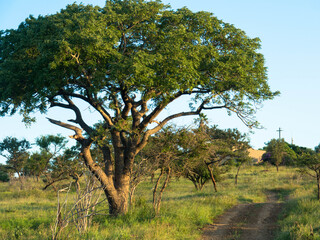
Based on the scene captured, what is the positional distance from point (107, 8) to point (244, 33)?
6863 mm

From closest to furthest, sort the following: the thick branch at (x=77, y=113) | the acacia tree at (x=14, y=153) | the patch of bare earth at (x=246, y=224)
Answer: the patch of bare earth at (x=246, y=224), the thick branch at (x=77, y=113), the acacia tree at (x=14, y=153)

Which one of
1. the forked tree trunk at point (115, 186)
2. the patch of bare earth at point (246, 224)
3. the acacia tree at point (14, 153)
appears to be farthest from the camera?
the acacia tree at point (14, 153)

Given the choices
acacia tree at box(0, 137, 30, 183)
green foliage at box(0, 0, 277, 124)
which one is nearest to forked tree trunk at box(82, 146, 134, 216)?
green foliage at box(0, 0, 277, 124)

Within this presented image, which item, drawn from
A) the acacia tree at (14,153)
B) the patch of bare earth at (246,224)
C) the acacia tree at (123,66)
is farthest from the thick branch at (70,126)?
the acacia tree at (14,153)

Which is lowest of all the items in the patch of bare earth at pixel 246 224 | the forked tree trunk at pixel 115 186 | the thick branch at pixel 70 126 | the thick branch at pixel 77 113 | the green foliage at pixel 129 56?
the patch of bare earth at pixel 246 224

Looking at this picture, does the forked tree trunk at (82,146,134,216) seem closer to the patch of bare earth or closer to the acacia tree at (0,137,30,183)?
the patch of bare earth

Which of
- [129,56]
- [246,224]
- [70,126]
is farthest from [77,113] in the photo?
[246,224]

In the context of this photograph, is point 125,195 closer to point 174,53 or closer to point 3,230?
point 3,230

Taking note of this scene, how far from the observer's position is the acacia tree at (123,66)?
12.9m

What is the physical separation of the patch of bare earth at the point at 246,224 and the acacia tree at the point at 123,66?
14.6ft

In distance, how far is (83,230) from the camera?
998cm

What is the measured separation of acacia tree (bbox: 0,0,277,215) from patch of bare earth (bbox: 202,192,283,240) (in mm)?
4444

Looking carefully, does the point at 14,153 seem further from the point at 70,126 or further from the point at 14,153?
the point at 70,126

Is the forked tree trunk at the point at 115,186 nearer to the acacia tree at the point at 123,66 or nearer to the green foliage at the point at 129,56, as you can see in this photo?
the acacia tree at the point at 123,66
